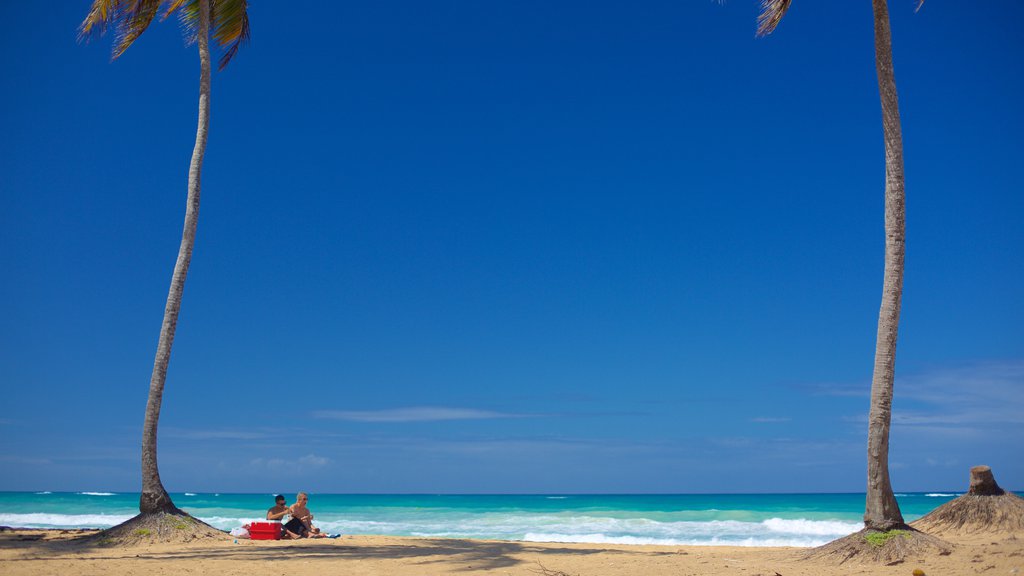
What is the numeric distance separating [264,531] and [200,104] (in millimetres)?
8887

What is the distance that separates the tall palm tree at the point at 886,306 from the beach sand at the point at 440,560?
1.02 metres

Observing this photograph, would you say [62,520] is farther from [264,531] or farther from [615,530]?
[264,531]

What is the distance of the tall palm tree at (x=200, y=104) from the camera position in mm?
14711

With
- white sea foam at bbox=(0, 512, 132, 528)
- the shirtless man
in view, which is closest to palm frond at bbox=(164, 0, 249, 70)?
the shirtless man

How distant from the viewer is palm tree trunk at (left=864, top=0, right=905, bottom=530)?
10.9 m

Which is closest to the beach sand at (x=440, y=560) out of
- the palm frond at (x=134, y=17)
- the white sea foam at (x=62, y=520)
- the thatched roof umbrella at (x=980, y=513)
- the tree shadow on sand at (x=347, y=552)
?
the tree shadow on sand at (x=347, y=552)

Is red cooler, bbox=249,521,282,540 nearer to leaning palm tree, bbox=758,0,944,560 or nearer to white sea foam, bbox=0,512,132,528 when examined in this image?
leaning palm tree, bbox=758,0,944,560

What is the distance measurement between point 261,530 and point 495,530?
1965 cm

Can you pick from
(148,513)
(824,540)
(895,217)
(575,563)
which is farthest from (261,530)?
(824,540)

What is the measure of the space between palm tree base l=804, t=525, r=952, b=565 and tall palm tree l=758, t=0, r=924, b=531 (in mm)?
161

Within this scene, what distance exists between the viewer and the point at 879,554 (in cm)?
1038

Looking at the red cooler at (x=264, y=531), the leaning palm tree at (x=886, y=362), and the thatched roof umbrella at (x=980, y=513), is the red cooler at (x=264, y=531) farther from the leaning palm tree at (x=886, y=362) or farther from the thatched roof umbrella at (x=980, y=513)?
the thatched roof umbrella at (x=980, y=513)

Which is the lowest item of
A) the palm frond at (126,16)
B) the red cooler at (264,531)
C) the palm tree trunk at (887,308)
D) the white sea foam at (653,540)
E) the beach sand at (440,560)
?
the white sea foam at (653,540)

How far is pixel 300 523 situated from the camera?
15117 millimetres
